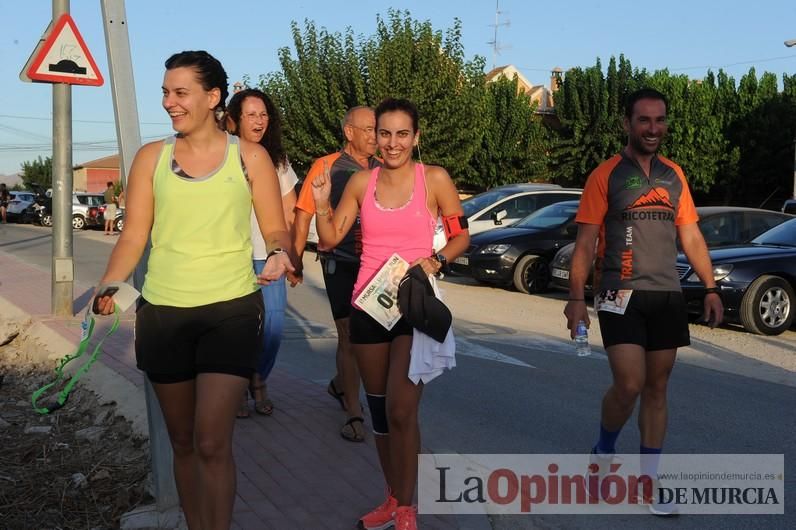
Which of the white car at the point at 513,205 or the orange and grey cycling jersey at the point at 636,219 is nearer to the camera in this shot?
the orange and grey cycling jersey at the point at 636,219

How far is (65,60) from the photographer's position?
888 cm

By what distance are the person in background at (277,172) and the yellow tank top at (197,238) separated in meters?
2.08

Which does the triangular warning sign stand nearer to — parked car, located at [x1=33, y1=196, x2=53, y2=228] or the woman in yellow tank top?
the woman in yellow tank top

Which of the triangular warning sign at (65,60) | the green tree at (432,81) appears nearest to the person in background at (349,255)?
the triangular warning sign at (65,60)

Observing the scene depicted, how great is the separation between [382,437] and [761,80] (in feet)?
137

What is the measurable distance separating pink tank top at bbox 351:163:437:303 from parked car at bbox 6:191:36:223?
159ft

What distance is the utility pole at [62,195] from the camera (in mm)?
10438

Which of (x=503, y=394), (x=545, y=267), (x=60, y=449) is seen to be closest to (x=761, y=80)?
(x=545, y=267)

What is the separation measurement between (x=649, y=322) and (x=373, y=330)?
1.37 meters

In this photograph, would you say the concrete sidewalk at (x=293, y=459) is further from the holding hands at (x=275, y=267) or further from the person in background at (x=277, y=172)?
the holding hands at (x=275, y=267)

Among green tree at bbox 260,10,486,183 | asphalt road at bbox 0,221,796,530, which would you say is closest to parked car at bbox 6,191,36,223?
green tree at bbox 260,10,486,183

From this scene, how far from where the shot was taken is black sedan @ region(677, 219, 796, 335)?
11.4m

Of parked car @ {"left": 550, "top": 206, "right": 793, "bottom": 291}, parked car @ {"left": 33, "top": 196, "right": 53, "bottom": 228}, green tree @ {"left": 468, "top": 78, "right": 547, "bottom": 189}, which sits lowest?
parked car @ {"left": 550, "top": 206, "right": 793, "bottom": 291}

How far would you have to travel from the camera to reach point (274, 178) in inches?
150
